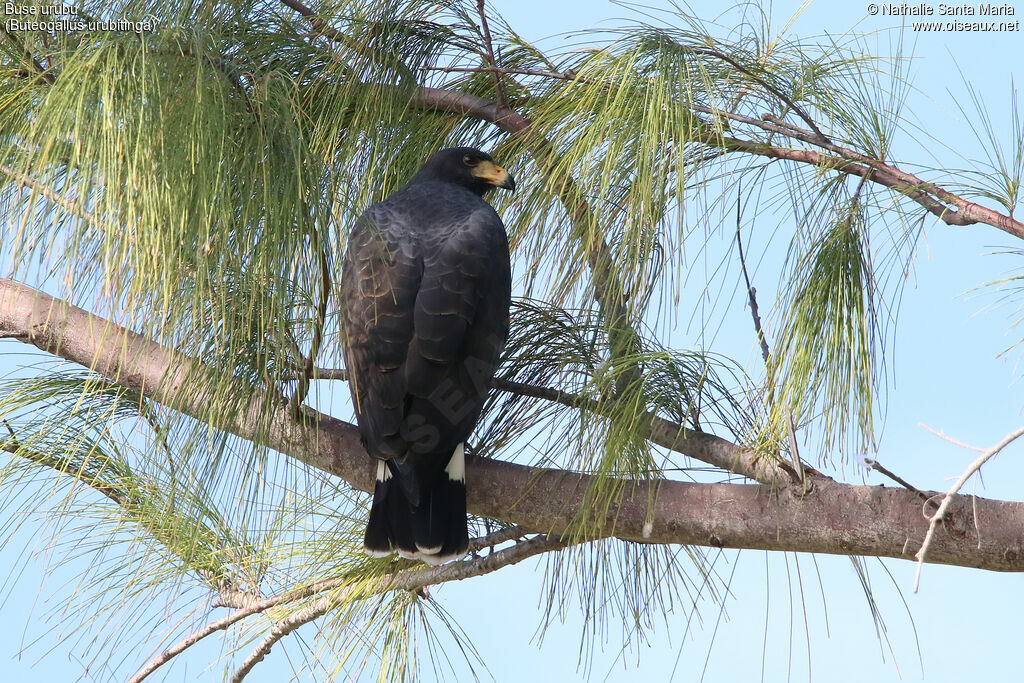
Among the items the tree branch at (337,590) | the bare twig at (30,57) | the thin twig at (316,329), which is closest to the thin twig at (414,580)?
the tree branch at (337,590)

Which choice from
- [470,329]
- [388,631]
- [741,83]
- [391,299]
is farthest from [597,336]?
[388,631]

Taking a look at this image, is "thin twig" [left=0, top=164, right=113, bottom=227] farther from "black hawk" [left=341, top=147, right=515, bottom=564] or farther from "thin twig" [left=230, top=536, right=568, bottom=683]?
"thin twig" [left=230, top=536, right=568, bottom=683]

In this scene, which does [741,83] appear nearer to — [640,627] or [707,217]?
[707,217]

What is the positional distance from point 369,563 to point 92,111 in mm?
1051

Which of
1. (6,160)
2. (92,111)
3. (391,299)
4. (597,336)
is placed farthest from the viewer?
(597,336)

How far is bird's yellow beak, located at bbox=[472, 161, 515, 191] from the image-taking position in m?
2.11

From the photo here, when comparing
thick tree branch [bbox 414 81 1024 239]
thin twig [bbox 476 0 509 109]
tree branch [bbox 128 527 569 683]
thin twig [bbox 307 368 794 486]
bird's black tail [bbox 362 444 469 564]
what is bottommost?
tree branch [bbox 128 527 569 683]

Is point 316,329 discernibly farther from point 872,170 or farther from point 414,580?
point 872,170

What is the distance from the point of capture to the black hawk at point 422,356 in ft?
5.76

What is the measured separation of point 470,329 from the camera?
1.82 metres

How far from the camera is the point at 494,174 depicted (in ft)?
7.03

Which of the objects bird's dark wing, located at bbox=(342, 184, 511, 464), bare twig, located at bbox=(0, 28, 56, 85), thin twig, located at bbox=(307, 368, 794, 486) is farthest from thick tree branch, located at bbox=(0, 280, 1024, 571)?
bare twig, located at bbox=(0, 28, 56, 85)

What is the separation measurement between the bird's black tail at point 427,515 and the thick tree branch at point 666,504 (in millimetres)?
46

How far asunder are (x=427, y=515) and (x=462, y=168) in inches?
29.5
